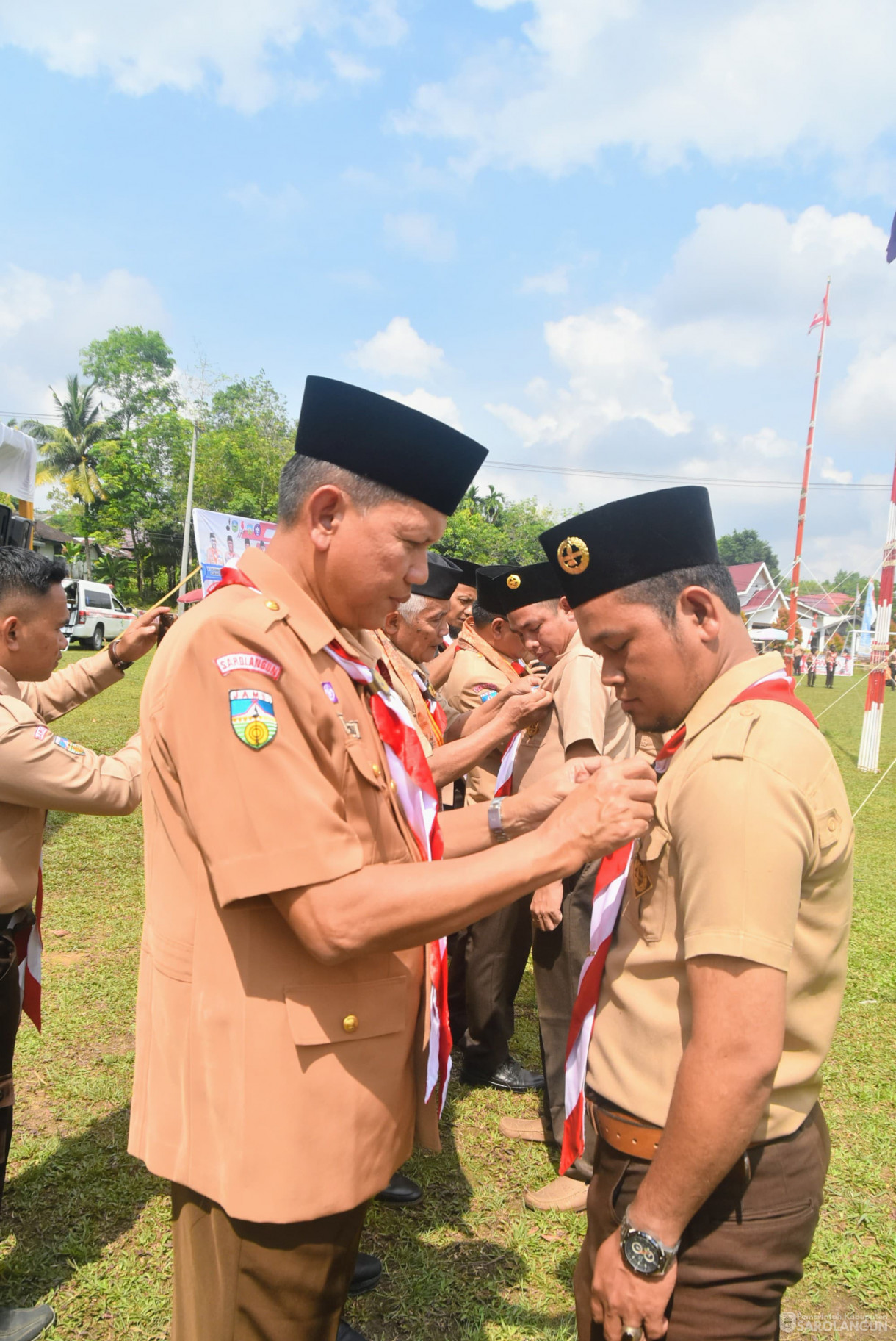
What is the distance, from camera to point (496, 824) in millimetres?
2287

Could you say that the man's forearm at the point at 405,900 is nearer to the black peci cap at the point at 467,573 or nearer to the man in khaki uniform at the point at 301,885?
the man in khaki uniform at the point at 301,885

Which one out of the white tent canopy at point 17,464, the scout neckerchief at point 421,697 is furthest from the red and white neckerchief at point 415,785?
the white tent canopy at point 17,464

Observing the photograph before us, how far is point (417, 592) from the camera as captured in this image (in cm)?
475

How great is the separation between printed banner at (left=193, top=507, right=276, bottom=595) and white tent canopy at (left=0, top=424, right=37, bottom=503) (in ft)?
8.86

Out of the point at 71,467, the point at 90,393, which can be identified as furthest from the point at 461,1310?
the point at 90,393

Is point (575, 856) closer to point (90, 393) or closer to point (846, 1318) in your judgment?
point (846, 1318)

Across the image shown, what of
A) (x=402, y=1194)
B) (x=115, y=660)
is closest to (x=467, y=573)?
(x=115, y=660)

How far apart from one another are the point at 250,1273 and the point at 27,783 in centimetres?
158

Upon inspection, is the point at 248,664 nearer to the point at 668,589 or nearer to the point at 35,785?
the point at 668,589

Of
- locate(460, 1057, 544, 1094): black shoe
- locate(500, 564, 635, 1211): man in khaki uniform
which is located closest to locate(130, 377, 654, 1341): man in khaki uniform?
locate(500, 564, 635, 1211): man in khaki uniform

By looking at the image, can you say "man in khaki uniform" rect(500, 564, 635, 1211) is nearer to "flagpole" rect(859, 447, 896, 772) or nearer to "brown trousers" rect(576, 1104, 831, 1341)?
"brown trousers" rect(576, 1104, 831, 1341)

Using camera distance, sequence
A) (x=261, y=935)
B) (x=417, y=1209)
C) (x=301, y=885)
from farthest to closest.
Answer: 1. (x=417, y=1209)
2. (x=261, y=935)
3. (x=301, y=885)

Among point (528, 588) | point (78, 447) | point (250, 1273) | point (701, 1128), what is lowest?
point (250, 1273)

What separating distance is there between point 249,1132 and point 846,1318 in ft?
8.70
